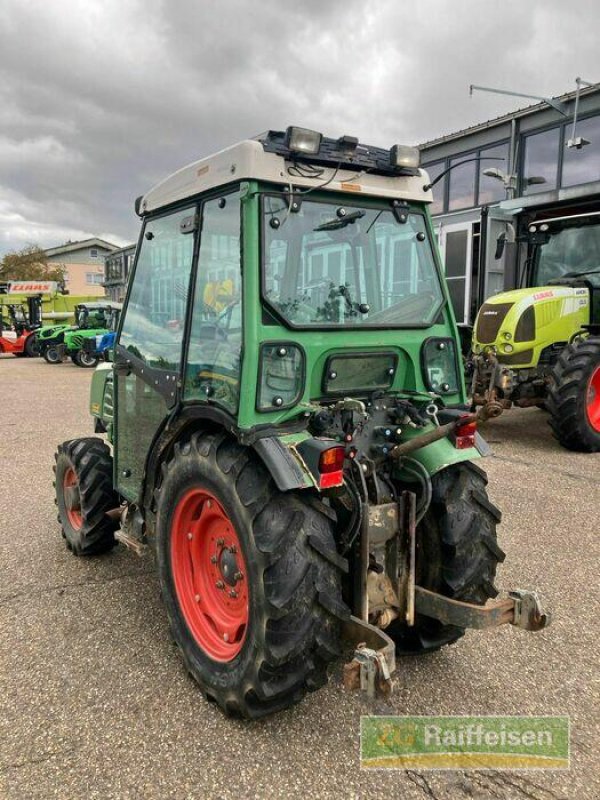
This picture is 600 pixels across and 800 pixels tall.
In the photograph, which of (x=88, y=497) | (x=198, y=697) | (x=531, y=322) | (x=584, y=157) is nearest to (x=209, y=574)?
(x=198, y=697)

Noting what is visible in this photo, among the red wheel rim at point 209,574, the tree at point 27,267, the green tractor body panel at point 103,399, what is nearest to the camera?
the red wheel rim at point 209,574

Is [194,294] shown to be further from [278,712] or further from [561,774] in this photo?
[561,774]

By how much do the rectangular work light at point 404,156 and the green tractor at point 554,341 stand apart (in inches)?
180

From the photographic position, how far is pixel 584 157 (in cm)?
1353

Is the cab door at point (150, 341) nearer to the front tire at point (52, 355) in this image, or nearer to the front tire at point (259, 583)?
the front tire at point (259, 583)

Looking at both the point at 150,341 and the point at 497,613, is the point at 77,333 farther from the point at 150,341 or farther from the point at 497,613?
the point at 497,613

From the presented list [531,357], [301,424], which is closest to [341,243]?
[301,424]

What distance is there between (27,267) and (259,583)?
44530 mm

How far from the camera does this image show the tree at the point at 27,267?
134 ft

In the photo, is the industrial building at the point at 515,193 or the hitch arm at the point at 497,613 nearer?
the hitch arm at the point at 497,613

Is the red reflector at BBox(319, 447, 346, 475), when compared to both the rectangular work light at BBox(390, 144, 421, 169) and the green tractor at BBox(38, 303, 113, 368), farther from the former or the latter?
the green tractor at BBox(38, 303, 113, 368)

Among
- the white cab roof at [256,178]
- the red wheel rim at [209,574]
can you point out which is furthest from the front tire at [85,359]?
the red wheel rim at [209,574]

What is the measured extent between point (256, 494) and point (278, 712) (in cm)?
91

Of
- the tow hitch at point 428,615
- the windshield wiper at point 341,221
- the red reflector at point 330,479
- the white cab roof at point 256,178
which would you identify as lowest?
the tow hitch at point 428,615
